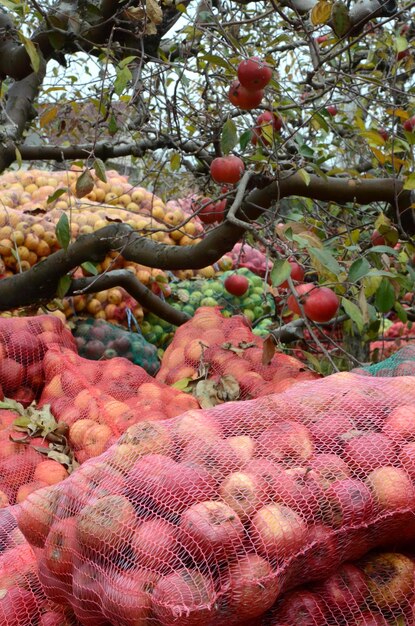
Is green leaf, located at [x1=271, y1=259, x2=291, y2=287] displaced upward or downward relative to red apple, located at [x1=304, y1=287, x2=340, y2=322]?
upward

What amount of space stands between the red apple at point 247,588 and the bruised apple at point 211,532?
0.03 metres

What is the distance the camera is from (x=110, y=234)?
3.75 meters

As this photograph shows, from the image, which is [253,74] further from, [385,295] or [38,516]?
[38,516]

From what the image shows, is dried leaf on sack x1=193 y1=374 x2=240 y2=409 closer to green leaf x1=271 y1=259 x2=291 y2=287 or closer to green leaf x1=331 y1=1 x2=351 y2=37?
green leaf x1=271 y1=259 x2=291 y2=287

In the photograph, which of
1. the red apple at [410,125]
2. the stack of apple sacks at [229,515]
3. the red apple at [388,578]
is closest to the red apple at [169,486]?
the stack of apple sacks at [229,515]

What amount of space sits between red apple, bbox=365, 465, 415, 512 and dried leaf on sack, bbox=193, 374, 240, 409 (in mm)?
1506

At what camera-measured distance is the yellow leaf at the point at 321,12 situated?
7.72 feet

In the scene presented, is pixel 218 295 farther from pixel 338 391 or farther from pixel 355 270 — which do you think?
pixel 338 391

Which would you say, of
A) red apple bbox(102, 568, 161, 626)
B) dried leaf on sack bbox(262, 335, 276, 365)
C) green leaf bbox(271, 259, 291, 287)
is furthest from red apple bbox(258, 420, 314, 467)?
dried leaf on sack bbox(262, 335, 276, 365)

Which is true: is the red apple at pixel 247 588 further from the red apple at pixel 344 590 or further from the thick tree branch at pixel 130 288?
the thick tree branch at pixel 130 288

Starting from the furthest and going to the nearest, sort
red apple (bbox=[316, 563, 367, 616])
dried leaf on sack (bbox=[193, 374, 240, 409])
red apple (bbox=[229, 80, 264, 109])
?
dried leaf on sack (bbox=[193, 374, 240, 409]) < red apple (bbox=[229, 80, 264, 109]) < red apple (bbox=[316, 563, 367, 616])

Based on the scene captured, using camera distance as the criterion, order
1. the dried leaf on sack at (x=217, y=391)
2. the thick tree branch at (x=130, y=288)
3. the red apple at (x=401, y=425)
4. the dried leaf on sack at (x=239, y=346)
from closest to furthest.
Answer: the red apple at (x=401, y=425) < the dried leaf on sack at (x=217, y=391) < the dried leaf on sack at (x=239, y=346) < the thick tree branch at (x=130, y=288)

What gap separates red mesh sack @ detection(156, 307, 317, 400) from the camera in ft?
9.88

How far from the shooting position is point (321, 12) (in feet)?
7.78
